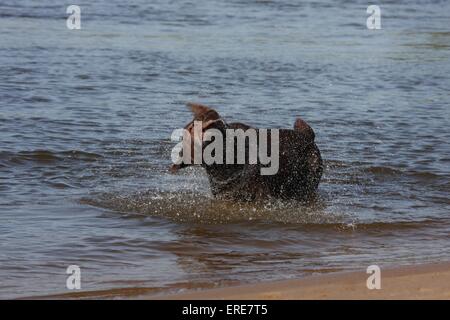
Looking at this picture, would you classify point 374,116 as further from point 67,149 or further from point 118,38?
point 118,38

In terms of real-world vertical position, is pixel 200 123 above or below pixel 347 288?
above

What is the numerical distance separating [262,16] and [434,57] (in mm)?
4737

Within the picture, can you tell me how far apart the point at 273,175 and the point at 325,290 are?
2409 mm

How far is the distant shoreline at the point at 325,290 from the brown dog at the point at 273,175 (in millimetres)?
1808

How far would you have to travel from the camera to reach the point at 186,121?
12180 mm

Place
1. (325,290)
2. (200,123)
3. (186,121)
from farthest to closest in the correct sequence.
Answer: (186,121) → (200,123) → (325,290)

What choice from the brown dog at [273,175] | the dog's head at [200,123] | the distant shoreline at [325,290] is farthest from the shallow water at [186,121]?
the dog's head at [200,123]

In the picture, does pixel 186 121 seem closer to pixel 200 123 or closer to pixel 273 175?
pixel 273 175

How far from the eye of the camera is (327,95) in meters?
13.9

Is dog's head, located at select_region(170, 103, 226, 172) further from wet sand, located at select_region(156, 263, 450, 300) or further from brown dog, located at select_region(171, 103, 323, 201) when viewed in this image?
wet sand, located at select_region(156, 263, 450, 300)

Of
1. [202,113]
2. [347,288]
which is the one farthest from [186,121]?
[347,288]

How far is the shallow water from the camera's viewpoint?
7.05 metres

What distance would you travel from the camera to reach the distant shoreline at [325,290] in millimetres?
5750

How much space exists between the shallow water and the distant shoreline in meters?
0.24
